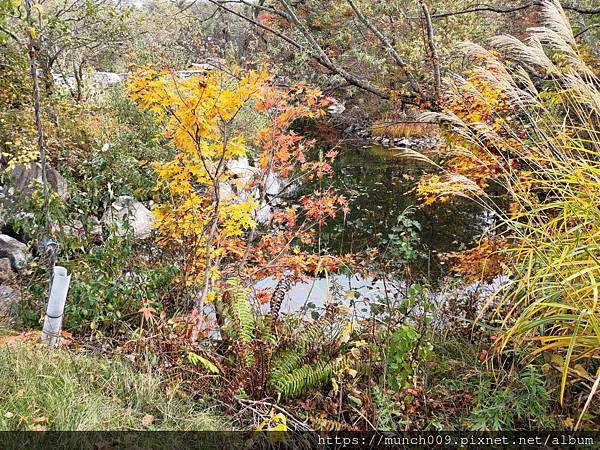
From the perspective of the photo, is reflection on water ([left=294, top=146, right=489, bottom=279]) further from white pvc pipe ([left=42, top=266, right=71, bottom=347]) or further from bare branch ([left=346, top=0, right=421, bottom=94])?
white pvc pipe ([left=42, top=266, right=71, bottom=347])

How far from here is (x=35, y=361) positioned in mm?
2203

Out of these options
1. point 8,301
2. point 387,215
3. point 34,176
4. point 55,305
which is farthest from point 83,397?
point 387,215

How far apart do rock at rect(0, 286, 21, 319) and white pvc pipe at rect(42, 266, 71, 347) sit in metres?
1.12

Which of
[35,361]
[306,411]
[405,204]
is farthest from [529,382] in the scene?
[405,204]

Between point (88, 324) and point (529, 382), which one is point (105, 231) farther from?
point (529, 382)

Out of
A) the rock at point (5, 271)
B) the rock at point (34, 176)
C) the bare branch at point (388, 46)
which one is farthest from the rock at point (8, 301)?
the bare branch at point (388, 46)

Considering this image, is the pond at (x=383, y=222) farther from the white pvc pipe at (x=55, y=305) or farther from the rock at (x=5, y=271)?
the white pvc pipe at (x=55, y=305)

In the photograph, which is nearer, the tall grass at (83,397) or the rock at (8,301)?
the tall grass at (83,397)

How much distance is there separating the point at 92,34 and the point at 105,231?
5.70 m

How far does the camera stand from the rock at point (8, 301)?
3416mm

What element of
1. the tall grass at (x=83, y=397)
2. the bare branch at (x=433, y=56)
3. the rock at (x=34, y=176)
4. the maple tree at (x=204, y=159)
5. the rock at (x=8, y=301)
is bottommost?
the rock at (x=8, y=301)

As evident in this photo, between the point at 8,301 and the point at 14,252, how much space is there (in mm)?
1631

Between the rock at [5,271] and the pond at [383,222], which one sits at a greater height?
the pond at [383,222]

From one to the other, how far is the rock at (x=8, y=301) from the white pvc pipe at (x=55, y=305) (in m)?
1.12
